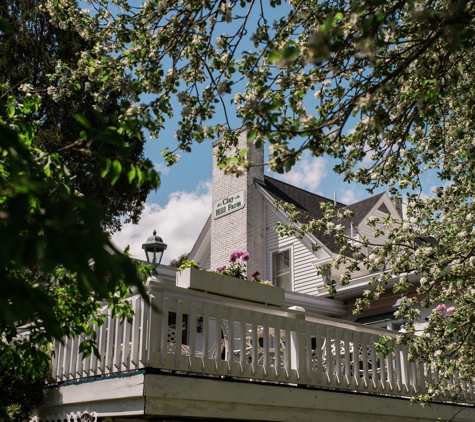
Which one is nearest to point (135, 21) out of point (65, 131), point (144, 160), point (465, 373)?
point (144, 160)

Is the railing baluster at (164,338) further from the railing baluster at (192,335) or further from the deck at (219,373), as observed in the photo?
the railing baluster at (192,335)

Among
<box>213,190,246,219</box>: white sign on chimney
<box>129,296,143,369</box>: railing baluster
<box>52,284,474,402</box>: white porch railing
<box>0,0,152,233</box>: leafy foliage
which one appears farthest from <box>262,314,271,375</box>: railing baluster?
<box>213,190,246,219</box>: white sign on chimney

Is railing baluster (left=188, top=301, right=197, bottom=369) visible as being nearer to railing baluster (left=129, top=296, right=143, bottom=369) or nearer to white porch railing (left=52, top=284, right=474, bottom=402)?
white porch railing (left=52, top=284, right=474, bottom=402)

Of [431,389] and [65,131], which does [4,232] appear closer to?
[431,389]

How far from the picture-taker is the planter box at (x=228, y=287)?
6812 mm

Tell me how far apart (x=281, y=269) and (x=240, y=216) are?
1.96 metres

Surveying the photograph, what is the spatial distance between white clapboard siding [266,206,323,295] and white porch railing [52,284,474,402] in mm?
7787

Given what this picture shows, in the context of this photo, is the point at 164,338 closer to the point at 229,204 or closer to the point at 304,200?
the point at 229,204

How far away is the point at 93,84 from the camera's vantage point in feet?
19.2

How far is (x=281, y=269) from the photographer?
17938 millimetres

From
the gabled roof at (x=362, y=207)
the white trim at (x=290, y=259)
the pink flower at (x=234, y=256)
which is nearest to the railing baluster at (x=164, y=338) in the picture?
the pink flower at (x=234, y=256)

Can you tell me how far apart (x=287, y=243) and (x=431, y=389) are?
10.8 metres

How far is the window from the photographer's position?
58.0 feet

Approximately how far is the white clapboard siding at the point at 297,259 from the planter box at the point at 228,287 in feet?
27.2
